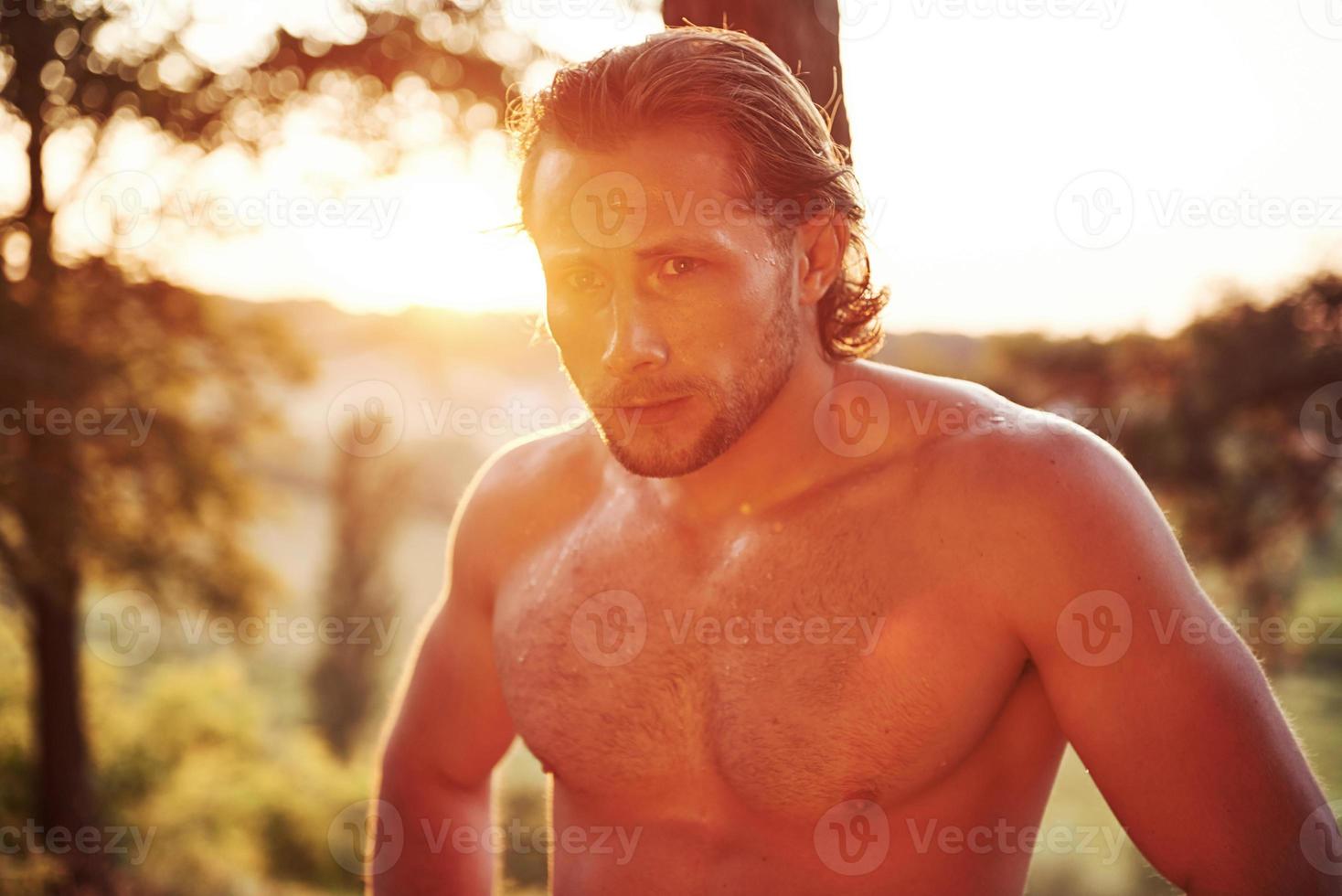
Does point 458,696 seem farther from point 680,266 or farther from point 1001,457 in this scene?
point 1001,457

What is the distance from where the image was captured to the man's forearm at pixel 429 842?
230cm

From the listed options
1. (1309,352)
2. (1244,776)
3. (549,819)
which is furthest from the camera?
(1309,352)

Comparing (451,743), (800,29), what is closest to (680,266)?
(800,29)

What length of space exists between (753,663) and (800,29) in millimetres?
1401

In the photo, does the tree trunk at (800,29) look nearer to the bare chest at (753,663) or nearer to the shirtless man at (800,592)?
the shirtless man at (800,592)

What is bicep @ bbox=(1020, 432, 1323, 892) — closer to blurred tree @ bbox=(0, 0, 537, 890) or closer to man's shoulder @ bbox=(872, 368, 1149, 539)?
man's shoulder @ bbox=(872, 368, 1149, 539)

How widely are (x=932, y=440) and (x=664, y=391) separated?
0.48m

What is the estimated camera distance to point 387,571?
74.8 ft

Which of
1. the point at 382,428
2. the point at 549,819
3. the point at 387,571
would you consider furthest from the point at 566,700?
the point at 387,571

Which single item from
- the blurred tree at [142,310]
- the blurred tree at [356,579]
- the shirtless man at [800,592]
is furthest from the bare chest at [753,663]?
the blurred tree at [356,579]

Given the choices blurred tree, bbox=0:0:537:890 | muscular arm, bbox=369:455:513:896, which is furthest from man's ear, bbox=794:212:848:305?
blurred tree, bbox=0:0:537:890

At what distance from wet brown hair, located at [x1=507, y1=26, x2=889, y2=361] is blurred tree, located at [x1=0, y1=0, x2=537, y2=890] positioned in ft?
18.1

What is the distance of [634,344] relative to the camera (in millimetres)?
1805

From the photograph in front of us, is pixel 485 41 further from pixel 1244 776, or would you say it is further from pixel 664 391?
pixel 1244 776
